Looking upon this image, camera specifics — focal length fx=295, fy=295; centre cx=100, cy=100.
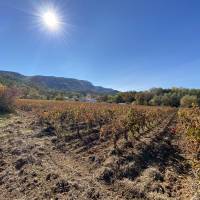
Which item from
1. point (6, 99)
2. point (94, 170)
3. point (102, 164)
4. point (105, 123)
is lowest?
point (94, 170)

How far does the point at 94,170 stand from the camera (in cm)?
1078

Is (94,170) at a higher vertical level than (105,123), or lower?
lower

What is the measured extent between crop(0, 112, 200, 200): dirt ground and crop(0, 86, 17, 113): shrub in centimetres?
1859

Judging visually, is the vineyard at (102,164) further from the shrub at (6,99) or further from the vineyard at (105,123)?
the shrub at (6,99)

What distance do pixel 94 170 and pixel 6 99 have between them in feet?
85.6

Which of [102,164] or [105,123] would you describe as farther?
[105,123]

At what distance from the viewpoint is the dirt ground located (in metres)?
8.70

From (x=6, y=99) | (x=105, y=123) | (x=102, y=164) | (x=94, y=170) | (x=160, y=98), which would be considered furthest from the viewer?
(x=160, y=98)

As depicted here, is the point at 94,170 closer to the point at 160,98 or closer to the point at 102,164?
the point at 102,164

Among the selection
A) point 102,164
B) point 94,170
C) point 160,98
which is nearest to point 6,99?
point 102,164

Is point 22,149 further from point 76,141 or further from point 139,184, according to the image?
point 139,184

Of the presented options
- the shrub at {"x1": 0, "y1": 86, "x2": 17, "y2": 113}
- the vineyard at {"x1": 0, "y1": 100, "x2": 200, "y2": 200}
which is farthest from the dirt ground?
the shrub at {"x1": 0, "y1": 86, "x2": 17, "y2": 113}

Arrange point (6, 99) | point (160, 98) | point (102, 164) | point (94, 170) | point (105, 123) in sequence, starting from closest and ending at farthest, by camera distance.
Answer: point (94, 170)
point (102, 164)
point (105, 123)
point (6, 99)
point (160, 98)

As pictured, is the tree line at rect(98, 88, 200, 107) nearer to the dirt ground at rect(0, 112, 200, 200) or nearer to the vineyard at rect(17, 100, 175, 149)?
the vineyard at rect(17, 100, 175, 149)
